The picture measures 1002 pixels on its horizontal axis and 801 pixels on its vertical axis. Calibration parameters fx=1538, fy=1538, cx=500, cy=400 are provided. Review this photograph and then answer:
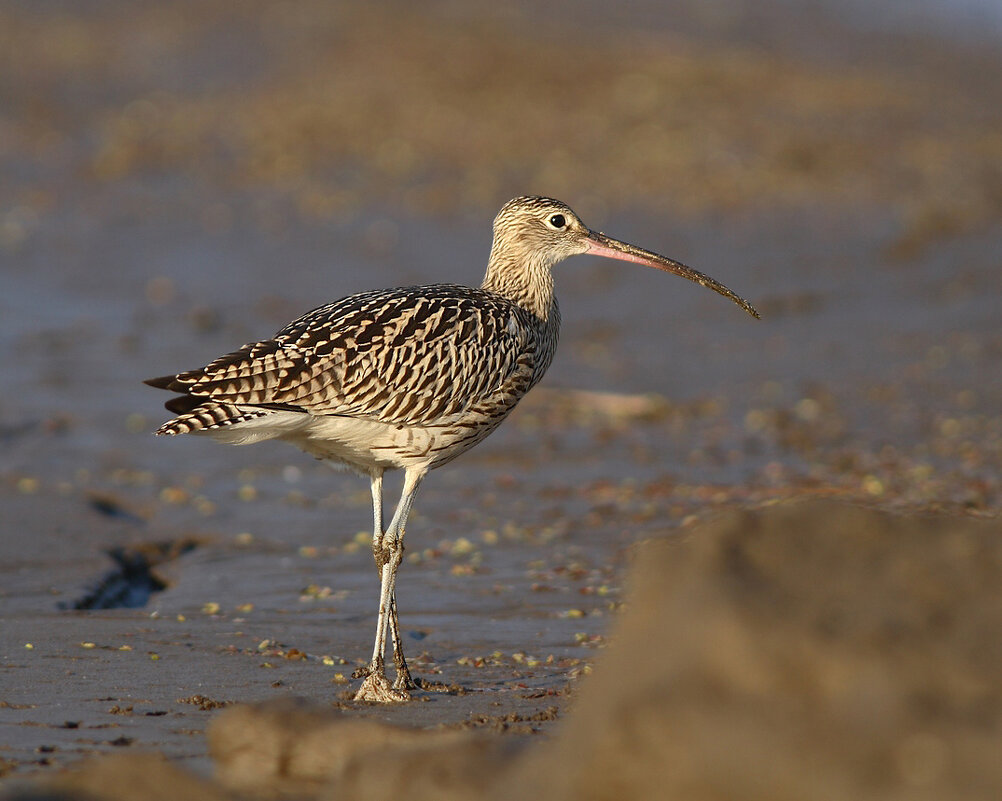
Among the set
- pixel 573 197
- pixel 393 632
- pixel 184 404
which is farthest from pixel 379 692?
pixel 573 197

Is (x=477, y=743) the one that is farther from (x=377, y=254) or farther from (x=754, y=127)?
(x=754, y=127)

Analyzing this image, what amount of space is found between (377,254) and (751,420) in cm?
540

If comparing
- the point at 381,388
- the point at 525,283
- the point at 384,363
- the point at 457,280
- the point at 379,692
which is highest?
the point at 457,280

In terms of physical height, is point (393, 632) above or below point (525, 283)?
below

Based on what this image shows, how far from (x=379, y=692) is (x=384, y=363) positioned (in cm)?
149

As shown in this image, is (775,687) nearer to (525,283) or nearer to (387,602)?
(387,602)

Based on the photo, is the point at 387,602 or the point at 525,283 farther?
the point at 525,283

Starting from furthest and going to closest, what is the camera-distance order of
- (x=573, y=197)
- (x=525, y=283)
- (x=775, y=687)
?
(x=573, y=197) < (x=525, y=283) < (x=775, y=687)

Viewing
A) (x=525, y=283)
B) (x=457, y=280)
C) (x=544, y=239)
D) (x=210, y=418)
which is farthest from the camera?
(x=457, y=280)

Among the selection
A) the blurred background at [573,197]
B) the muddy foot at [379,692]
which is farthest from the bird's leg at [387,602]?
the blurred background at [573,197]

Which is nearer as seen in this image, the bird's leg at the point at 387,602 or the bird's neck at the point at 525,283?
the bird's leg at the point at 387,602

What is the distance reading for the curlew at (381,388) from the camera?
21.3 feet

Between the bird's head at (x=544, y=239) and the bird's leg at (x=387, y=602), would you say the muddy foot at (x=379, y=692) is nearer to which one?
the bird's leg at (x=387, y=602)

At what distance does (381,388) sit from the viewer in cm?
680
